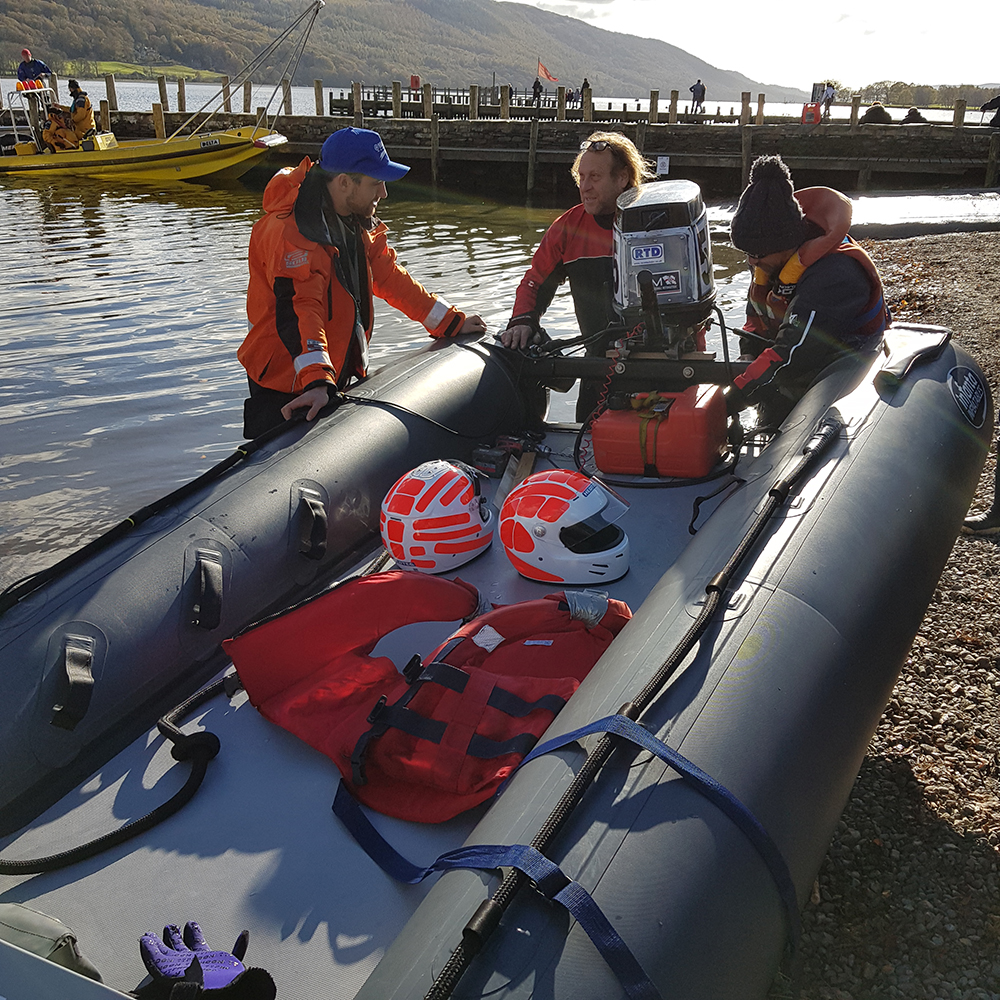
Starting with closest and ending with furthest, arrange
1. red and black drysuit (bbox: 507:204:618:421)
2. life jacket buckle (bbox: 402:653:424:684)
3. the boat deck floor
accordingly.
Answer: the boat deck floor, life jacket buckle (bbox: 402:653:424:684), red and black drysuit (bbox: 507:204:618:421)

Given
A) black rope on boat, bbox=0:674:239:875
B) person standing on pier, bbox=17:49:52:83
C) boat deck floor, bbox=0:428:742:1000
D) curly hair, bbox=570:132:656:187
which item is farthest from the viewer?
person standing on pier, bbox=17:49:52:83

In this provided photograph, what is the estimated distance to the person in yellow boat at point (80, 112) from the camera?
1752cm

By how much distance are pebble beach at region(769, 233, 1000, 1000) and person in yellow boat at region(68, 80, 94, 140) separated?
1924 centimetres

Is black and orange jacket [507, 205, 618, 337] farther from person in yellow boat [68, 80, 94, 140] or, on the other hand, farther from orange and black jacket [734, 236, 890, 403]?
person in yellow boat [68, 80, 94, 140]

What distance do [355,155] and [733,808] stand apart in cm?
246

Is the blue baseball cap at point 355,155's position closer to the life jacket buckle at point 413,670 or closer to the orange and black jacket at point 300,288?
the orange and black jacket at point 300,288

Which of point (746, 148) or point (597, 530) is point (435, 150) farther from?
point (597, 530)

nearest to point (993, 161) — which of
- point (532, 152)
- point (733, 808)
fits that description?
point (532, 152)

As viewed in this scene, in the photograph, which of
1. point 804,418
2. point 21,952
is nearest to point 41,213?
point 804,418

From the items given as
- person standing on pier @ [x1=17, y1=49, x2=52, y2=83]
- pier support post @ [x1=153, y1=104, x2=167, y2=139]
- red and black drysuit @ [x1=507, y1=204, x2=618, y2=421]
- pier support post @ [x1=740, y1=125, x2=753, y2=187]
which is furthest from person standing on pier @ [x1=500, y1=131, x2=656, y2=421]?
pier support post @ [x1=153, y1=104, x2=167, y2=139]

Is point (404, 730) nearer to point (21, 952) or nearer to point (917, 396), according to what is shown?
point (21, 952)

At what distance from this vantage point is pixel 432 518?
2609mm

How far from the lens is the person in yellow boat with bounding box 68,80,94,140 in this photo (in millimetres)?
17516

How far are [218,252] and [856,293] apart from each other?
1016 cm
